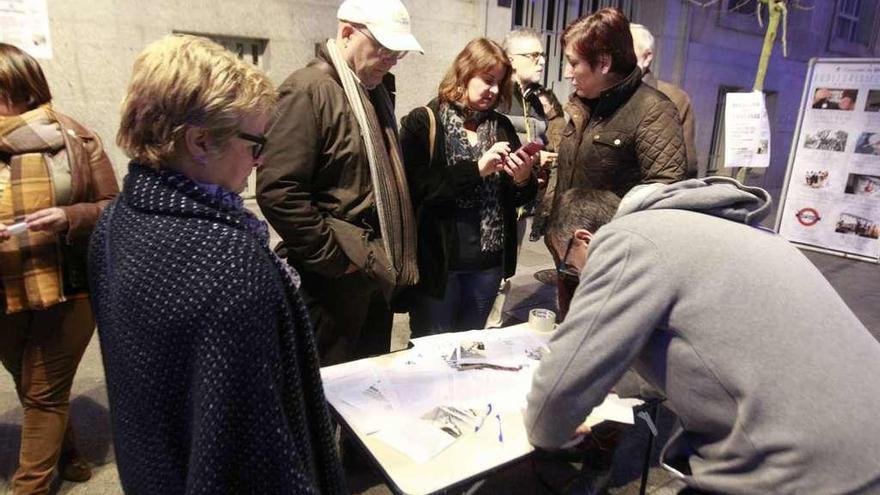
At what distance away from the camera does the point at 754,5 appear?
9781 mm

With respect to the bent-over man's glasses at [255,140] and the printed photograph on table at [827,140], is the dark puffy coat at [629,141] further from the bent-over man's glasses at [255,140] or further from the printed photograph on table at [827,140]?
the printed photograph on table at [827,140]

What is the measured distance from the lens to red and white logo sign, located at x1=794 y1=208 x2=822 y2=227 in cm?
608

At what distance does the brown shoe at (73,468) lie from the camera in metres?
2.43

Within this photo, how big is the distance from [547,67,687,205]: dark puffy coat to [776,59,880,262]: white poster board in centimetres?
429

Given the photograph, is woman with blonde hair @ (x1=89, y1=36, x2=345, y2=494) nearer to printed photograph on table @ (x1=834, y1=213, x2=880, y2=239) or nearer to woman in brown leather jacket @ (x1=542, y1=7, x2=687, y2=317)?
woman in brown leather jacket @ (x1=542, y1=7, x2=687, y2=317)

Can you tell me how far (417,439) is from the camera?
154 cm

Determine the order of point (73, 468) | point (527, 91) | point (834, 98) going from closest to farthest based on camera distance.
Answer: point (73, 468), point (527, 91), point (834, 98)

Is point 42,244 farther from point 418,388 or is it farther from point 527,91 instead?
point 527,91

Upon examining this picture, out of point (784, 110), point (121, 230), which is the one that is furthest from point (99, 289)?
point (784, 110)

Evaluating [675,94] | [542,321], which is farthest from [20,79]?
[675,94]

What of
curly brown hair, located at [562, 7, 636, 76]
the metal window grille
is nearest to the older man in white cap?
curly brown hair, located at [562, 7, 636, 76]

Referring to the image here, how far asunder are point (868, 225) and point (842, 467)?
5698mm

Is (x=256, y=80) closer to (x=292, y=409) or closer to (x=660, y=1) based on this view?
(x=292, y=409)

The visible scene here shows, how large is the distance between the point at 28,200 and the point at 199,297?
1.50m
